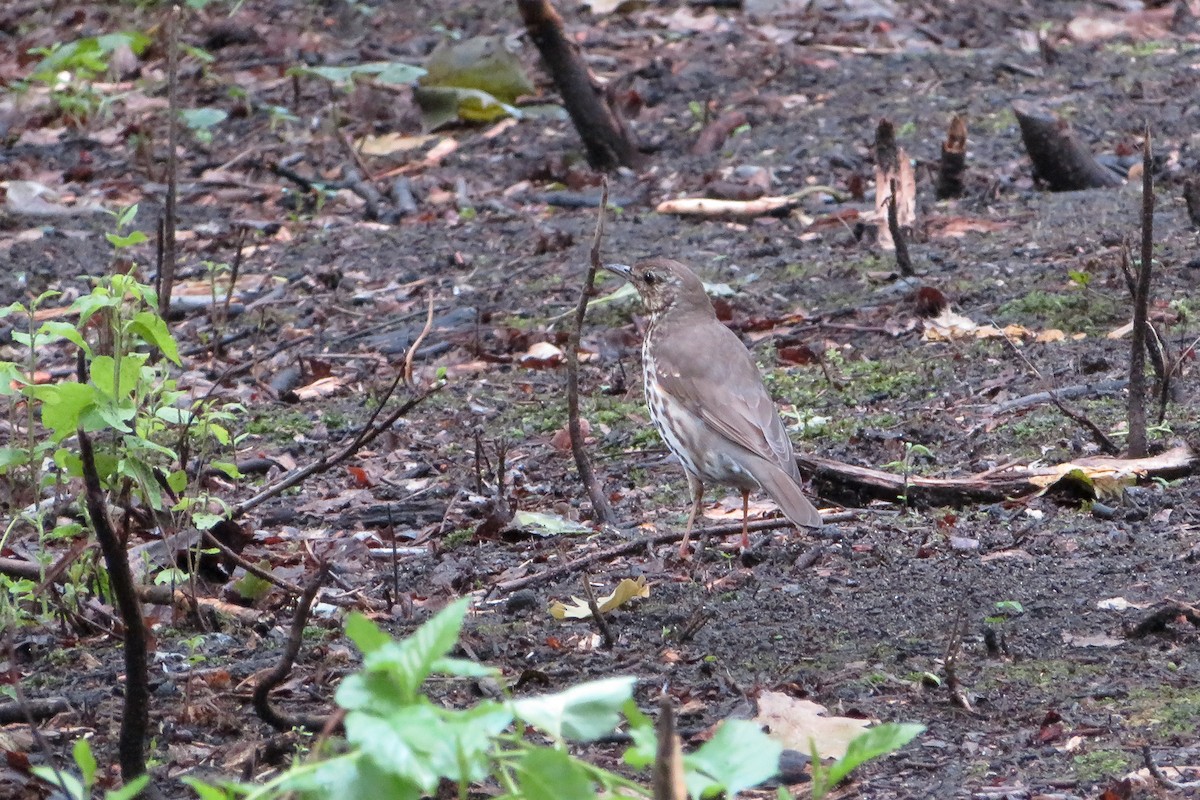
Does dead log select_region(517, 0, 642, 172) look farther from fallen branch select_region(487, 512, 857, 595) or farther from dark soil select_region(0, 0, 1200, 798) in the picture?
fallen branch select_region(487, 512, 857, 595)

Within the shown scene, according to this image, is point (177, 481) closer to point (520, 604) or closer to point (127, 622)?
point (520, 604)

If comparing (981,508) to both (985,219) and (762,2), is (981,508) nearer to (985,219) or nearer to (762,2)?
(985,219)

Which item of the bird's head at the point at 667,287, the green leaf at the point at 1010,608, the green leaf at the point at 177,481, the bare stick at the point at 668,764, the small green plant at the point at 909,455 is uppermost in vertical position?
the bare stick at the point at 668,764

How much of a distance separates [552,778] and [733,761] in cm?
25

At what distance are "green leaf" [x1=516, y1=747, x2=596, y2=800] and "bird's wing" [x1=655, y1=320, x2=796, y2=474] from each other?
360 cm

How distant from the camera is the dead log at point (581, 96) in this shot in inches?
406

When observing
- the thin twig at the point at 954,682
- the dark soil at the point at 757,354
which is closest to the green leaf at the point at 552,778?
the dark soil at the point at 757,354

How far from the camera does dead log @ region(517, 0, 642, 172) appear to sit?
33.8 ft

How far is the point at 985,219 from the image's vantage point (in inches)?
366

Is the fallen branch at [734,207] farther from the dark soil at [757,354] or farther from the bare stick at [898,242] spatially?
the bare stick at [898,242]

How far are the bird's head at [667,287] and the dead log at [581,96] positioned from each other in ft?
12.8

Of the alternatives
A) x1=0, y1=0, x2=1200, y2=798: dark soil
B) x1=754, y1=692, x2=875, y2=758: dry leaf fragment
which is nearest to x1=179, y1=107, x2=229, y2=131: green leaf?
x1=0, y1=0, x2=1200, y2=798: dark soil

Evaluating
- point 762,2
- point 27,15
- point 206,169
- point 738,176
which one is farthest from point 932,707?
point 27,15

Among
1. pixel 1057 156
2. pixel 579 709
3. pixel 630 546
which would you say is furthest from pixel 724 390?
pixel 1057 156
